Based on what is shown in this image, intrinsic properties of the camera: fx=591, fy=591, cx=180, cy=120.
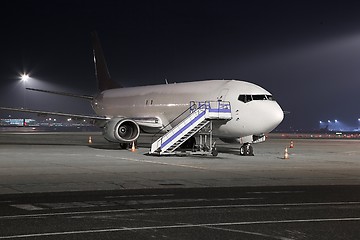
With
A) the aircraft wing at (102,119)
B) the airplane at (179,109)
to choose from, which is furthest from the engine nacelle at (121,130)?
the aircraft wing at (102,119)

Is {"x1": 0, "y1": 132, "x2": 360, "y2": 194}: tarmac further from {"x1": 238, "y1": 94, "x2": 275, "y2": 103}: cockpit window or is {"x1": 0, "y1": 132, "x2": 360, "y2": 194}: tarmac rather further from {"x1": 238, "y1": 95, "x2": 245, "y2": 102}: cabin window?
{"x1": 238, "y1": 95, "x2": 245, "y2": 102}: cabin window

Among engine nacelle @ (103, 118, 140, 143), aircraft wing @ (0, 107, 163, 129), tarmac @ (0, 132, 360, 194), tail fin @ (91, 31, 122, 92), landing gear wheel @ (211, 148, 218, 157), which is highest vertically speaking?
tail fin @ (91, 31, 122, 92)

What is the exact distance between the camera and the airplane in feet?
103

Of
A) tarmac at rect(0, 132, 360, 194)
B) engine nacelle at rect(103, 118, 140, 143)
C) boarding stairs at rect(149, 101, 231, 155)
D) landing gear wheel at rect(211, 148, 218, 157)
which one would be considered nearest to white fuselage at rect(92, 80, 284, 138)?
boarding stairs at rect(149, 101, 231, 155)

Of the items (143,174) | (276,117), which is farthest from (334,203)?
(276,117)

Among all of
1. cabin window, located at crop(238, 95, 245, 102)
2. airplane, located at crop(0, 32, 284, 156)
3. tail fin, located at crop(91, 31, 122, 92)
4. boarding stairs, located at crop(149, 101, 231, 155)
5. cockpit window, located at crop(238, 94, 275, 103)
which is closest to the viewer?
boarding stairs, located at crop(149, 101, 231, 155)

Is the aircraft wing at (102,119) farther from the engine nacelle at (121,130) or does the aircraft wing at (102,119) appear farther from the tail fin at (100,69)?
the tail fin at (100,69)

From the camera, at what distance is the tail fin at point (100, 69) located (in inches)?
2019

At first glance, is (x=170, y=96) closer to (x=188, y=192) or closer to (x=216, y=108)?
(x=216, y=108)

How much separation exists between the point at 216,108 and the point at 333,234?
2333cm

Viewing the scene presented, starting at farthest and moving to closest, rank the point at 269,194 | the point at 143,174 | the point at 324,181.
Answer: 1. the point at 143,174
2. the point at 324,181
3. the point at 269,194

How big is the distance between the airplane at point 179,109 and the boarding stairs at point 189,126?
51cm

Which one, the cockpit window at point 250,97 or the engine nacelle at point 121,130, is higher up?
the cockpit window at point 250,97

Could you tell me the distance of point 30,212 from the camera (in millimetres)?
11688
